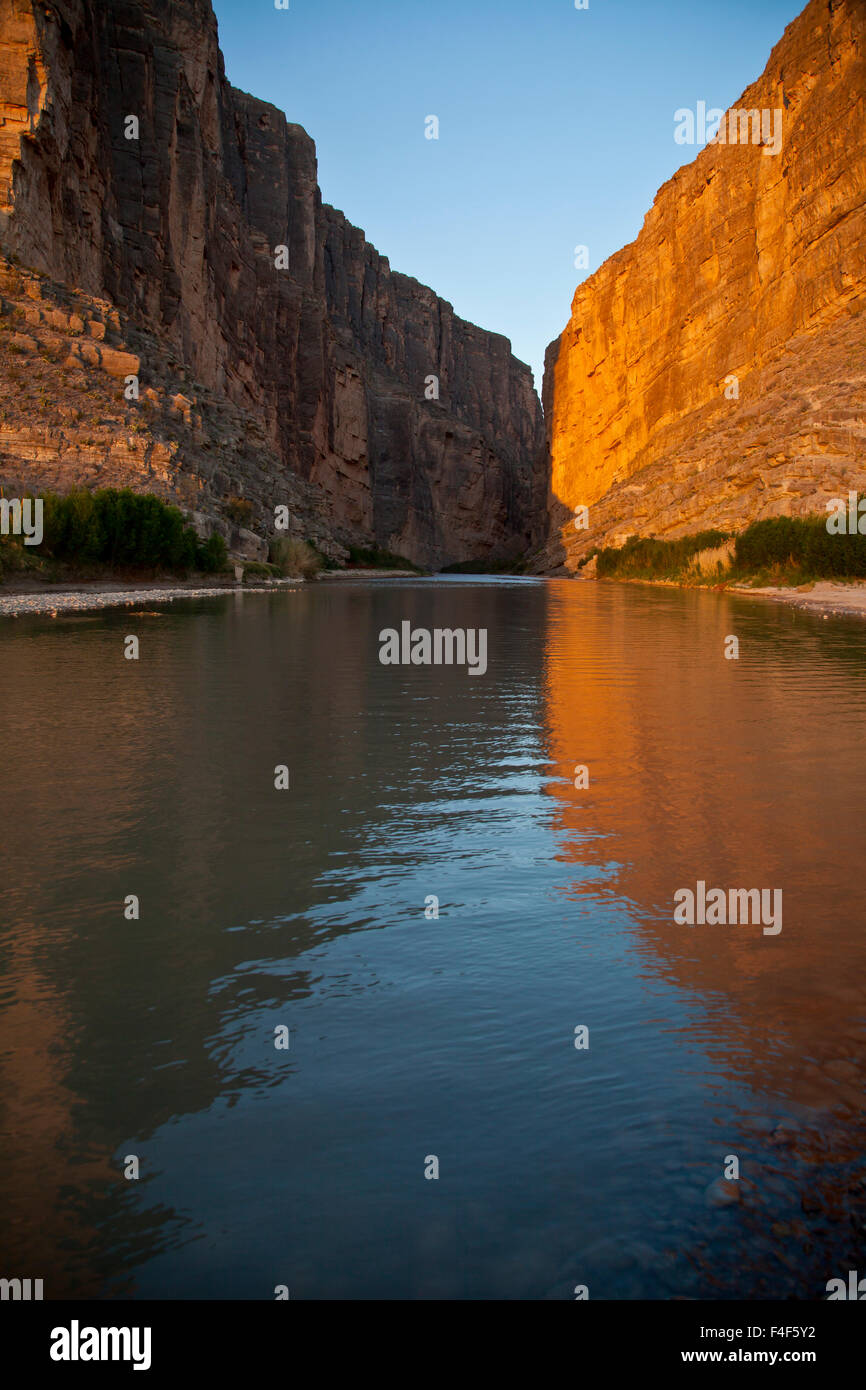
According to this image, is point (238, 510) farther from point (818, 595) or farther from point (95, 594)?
point (818, 595)

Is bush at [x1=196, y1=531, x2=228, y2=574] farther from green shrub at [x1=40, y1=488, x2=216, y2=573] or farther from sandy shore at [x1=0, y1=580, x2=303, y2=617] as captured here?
sandy shore at [x1=0, y1=580, x2=303, y2=617]

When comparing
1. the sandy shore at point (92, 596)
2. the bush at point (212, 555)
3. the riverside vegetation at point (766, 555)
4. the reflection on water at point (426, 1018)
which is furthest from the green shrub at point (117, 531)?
the reflection on water at point (426, 1018)

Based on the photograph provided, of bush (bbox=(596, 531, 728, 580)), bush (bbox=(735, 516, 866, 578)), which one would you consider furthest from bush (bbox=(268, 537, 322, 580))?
bush (bbox=(735, 516, 866, 578))

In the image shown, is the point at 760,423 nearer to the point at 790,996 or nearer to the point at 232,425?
the point at 232,425

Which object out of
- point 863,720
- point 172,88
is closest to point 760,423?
point 172,88

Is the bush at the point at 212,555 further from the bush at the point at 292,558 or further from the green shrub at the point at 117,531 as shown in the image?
the bush at the point at 292,558

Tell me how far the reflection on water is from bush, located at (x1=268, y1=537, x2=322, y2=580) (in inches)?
1776

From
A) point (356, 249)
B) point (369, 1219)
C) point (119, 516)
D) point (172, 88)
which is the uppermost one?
point (356, 249)

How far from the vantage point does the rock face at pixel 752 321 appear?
44156 millimetres

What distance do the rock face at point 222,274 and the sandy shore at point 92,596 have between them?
5.89 m

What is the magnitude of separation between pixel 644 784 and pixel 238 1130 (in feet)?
16.1

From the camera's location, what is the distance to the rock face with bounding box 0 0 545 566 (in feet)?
148

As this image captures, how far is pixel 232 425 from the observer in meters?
61.2

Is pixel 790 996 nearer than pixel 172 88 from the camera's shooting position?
Yes
